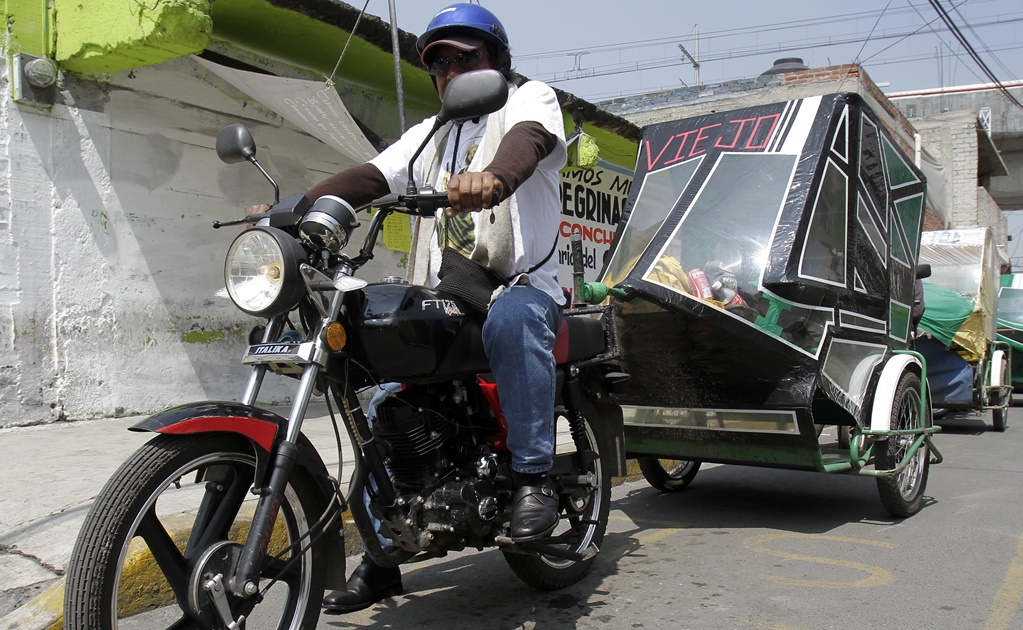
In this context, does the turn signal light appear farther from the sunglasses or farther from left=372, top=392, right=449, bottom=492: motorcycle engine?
the sunglasses

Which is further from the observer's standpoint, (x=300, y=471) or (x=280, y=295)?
(x=300, y=471)

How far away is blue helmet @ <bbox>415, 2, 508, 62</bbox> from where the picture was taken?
2.87 m

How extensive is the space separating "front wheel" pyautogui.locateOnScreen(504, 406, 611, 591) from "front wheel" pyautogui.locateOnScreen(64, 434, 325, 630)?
3.16ft

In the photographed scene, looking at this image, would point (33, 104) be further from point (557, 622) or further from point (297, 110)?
point (557, 622)

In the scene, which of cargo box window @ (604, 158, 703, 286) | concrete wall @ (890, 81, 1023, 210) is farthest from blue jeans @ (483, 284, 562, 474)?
concrete wall @ (890, 81, 1023, 210)

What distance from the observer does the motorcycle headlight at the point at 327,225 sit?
7.59 ft

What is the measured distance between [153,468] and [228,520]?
30 cm

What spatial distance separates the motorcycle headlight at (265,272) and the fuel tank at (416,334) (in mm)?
290

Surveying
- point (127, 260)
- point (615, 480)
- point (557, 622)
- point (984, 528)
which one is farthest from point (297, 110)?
point (984, 528)

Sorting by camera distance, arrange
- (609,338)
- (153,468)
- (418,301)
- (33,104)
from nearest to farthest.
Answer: (153,468), (418,301), (609,338), (33,104)

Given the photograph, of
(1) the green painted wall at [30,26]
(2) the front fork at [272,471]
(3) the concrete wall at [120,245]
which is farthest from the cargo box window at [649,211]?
(1) the green painted wall at [30,26]

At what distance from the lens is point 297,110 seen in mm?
6664

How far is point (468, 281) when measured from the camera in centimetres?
293

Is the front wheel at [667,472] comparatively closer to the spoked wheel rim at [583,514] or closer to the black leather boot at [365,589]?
the spoked wheel rim at [583,514]
